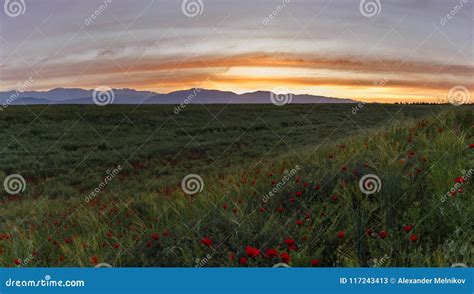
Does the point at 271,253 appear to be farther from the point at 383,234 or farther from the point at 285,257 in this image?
the point at 383,234

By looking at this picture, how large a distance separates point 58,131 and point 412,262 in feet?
89.1

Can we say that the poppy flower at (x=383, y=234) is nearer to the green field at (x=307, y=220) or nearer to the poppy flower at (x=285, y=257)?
the green field at (x=307, y=220)

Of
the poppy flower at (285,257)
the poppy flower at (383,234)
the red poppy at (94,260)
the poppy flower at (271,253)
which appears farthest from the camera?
the red poppy at (94,260)

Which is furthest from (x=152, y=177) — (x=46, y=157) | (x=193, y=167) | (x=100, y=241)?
(x=100, y=241)

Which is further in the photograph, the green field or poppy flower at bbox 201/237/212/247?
the green field

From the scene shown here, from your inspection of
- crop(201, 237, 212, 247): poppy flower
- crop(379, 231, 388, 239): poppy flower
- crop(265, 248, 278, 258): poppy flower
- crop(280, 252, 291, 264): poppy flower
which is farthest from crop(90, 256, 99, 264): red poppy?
crop(379, 231, 388, 239): poppy flower

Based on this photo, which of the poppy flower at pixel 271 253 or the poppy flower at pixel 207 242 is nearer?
the poppy flower at pixel 271 253

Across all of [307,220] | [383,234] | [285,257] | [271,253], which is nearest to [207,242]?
[271,253]

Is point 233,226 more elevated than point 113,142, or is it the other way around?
point 113,142

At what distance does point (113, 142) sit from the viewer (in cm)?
2503

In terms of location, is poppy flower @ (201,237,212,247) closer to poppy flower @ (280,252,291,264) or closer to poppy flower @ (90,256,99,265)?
poppy flower @ (280,252,291,264)

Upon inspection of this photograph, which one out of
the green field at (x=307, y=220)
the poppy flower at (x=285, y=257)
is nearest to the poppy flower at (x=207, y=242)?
the green field at (x=307, y=220)

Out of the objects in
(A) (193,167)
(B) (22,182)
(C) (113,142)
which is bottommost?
(B) (22,182)

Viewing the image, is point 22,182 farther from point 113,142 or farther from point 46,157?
point 113,142
